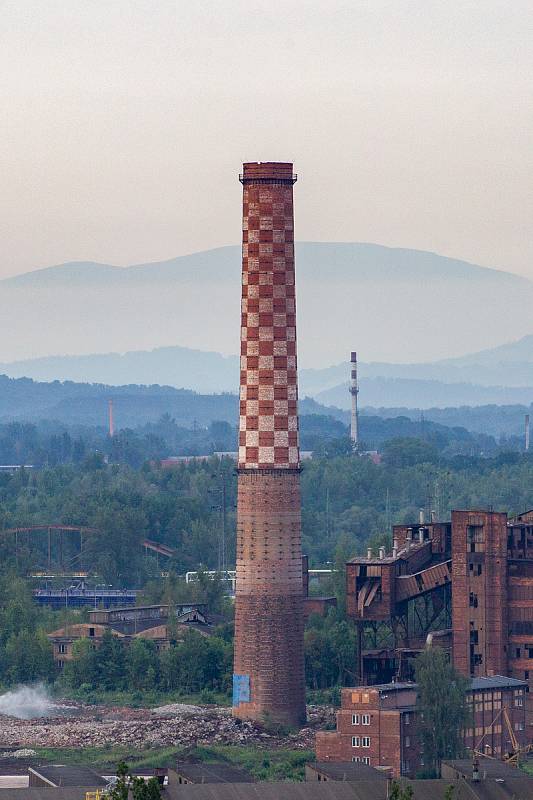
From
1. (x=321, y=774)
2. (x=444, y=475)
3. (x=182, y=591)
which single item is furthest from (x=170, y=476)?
(x=321, y=774)

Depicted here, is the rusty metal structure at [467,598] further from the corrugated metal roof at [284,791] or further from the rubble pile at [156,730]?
the corrugated metal roof at [284,791]

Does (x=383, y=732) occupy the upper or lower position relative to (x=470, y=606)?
lower

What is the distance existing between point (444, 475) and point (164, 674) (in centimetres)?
8610

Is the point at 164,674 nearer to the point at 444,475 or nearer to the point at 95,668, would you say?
the point at 95,668

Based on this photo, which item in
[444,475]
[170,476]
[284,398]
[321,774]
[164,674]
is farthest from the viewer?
[170,476]

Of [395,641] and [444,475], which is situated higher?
[444,475]

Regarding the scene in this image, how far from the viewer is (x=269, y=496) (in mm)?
88312

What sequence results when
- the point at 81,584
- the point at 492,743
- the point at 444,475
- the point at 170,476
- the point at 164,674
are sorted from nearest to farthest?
the point at 492,743, the point at 164,674, the point at 81,584, the point at 444,475, the point at 170,476

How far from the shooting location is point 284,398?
292 feet

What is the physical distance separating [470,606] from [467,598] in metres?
0.28

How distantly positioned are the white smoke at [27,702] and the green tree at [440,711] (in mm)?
17290

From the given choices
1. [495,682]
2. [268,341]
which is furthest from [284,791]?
[268,341]

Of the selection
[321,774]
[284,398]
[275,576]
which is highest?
[284,398]

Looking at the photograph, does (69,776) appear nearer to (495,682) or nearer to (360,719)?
(360,719)
